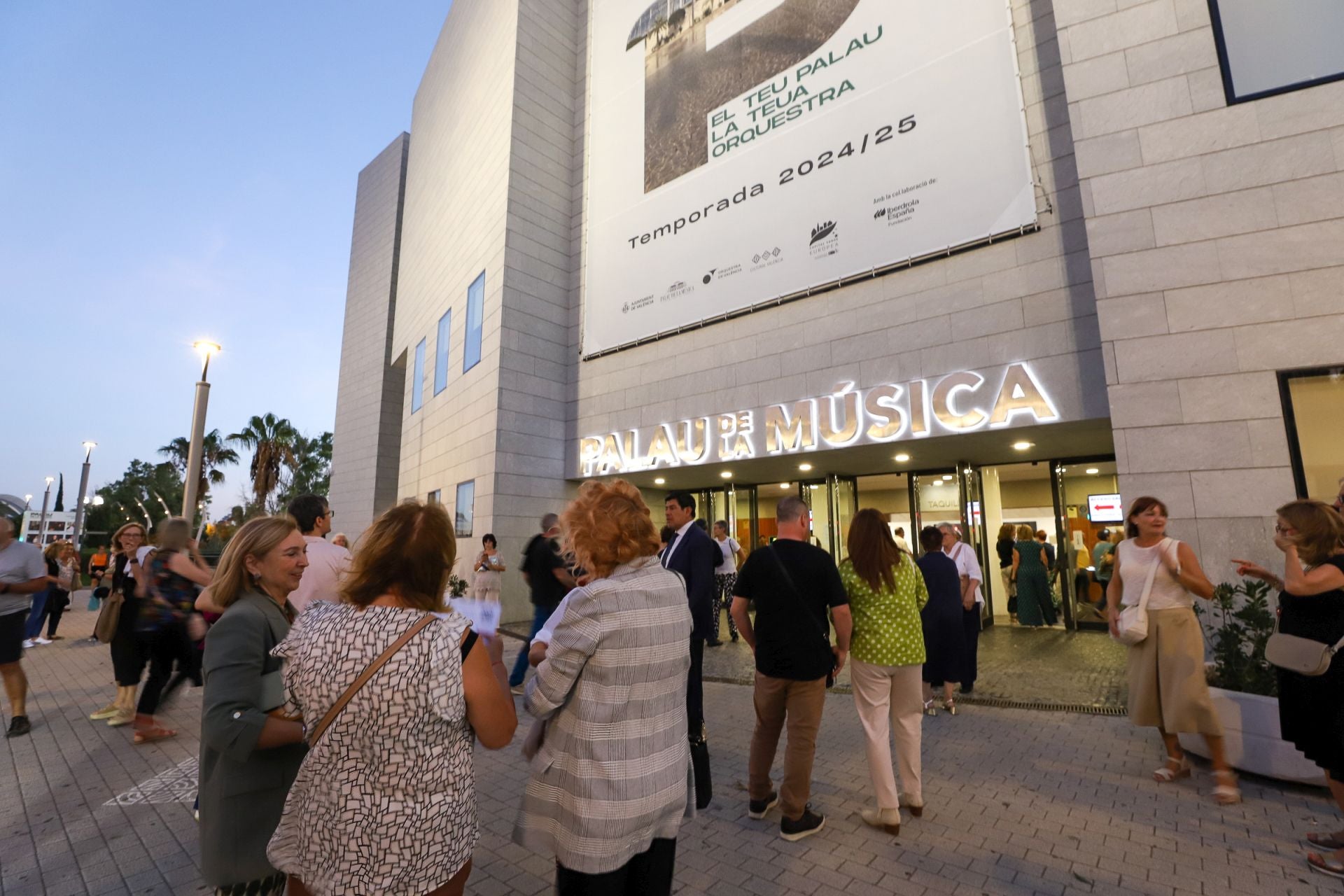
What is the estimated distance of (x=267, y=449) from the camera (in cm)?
3525

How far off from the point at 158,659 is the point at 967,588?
740 cm

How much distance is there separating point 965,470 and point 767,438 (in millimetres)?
3860

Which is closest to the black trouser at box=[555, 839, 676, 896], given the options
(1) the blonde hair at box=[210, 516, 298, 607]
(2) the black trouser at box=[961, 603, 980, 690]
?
(1) the blonde hair at box=[210, 516, 298, 607]

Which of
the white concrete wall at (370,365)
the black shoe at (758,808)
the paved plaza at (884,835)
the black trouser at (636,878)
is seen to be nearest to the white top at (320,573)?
the paved plaza at (884,835)

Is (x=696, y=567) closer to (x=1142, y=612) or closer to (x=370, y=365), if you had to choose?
(x=1142, y=612)

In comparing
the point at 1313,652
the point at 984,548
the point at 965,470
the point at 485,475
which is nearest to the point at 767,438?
the point at 965,470

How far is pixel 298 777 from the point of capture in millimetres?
1610

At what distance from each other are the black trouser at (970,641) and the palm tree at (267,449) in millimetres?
39721

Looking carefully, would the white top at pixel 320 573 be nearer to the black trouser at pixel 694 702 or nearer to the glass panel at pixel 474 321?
the black trouser at pixel 694 702

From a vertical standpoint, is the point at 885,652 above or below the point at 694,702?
above

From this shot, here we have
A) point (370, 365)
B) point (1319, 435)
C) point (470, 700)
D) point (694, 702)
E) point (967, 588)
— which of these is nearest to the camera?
point (470, 700)

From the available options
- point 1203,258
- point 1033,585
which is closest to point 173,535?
point 1203,258

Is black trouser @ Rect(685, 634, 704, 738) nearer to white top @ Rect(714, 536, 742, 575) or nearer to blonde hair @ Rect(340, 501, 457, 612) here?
blonde hair @ Rect(340, 501, 457, 612)

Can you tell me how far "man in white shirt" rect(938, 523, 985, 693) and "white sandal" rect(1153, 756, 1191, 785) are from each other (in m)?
2.03
